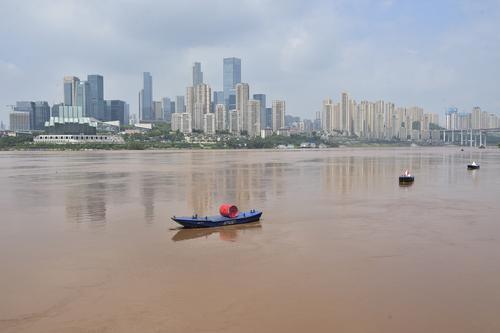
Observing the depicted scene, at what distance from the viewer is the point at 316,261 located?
12703 mm

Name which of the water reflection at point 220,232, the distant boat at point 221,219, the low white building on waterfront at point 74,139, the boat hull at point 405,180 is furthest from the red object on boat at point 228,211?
the low white building on waterfront at point 74,139

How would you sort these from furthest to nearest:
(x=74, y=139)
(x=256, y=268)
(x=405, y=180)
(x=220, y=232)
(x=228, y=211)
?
1. (x=74, y=139)
2. (x=405, y=180)
3. (x=228, y=211)
4. (x=220, y=232)
5. (x=256, y=268)


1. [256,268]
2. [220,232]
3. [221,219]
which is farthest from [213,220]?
[256,268]

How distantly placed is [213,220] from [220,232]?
23.1 inches

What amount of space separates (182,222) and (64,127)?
147 meters

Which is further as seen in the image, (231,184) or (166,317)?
(231,184)

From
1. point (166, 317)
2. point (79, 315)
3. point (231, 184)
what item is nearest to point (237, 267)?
point (166, 317)

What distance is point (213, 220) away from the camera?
16.7 m

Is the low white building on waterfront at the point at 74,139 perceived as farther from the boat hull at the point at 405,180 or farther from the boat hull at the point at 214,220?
the boat hull at the point at 214,220

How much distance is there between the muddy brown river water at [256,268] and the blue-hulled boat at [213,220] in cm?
37

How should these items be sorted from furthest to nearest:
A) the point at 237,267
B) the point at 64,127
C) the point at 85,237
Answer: the point at 64,127 < the point at 85,237 < the point at 237,267

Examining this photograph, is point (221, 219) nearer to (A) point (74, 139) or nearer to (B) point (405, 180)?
(B) point (405, 180)

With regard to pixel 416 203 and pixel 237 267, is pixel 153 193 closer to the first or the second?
pixel 416 203

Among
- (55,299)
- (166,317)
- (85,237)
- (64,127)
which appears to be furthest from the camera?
(64,127)
